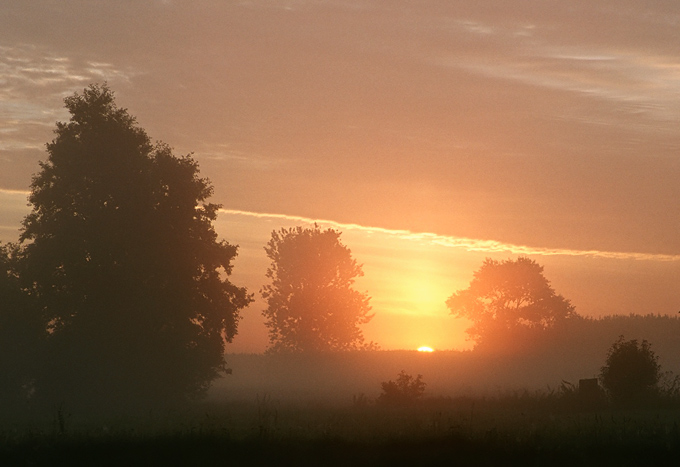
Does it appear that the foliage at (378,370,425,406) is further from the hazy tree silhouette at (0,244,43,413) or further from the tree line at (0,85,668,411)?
the hazy tree silhouette at (0,244,43,413)

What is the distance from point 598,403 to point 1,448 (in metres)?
23.8

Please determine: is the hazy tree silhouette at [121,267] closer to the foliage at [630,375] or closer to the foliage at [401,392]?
the foliage at [401,392]

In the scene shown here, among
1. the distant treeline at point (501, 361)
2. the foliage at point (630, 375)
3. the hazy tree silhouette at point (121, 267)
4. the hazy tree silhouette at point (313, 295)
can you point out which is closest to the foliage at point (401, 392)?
the foliage at point (630, 375)

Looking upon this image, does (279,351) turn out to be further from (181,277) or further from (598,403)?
(598,403)

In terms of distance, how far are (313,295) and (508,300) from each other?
2537 cm

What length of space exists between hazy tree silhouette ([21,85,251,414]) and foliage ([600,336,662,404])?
Result: 72.7ft

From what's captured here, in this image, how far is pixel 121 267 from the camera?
41.3m

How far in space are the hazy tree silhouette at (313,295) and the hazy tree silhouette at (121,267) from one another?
126 feet

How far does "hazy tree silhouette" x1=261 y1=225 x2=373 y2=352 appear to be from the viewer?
276 feet

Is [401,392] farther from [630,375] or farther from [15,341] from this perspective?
[15,341]

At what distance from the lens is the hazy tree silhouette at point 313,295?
84.0 m

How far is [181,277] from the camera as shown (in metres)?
43.4

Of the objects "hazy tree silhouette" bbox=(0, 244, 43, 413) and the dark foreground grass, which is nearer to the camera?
the dark foreground grass

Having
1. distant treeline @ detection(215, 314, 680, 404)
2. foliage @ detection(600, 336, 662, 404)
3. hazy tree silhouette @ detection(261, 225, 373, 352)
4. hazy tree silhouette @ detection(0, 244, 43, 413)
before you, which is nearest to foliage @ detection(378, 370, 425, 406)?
foliage @ detection(600, 336, 662, 404)
